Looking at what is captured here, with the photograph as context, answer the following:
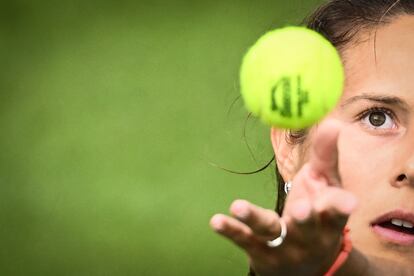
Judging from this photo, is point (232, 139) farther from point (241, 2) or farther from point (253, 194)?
point (241, 2)

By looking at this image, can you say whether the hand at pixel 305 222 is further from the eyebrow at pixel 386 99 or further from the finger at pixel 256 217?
the eyebrow at pixel 386 99

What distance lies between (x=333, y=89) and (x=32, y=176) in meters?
1.56

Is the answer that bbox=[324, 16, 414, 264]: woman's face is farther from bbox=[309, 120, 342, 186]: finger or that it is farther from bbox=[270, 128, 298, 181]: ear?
bbox=[309, 120, 342, 186]: finger

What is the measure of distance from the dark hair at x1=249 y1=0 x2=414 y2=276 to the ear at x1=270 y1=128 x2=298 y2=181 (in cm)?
1

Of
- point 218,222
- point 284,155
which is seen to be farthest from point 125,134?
point 218,222

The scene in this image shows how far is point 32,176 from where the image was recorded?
2.27 m

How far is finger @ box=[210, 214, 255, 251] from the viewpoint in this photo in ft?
2.24

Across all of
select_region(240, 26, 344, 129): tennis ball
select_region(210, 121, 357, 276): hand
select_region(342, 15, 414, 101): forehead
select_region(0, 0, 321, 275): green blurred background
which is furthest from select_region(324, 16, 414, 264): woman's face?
select_region(0, 0, 321, 275): green blurred background

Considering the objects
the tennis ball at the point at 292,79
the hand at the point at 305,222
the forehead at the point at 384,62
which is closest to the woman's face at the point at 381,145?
the forehead at the point at 384,62

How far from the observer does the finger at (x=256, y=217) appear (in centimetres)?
66

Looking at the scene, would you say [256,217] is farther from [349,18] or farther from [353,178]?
[349,18]

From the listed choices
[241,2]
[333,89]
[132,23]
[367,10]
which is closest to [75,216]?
[132,23]

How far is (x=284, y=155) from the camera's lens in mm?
1255

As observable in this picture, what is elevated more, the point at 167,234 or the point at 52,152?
the point at 52,152
